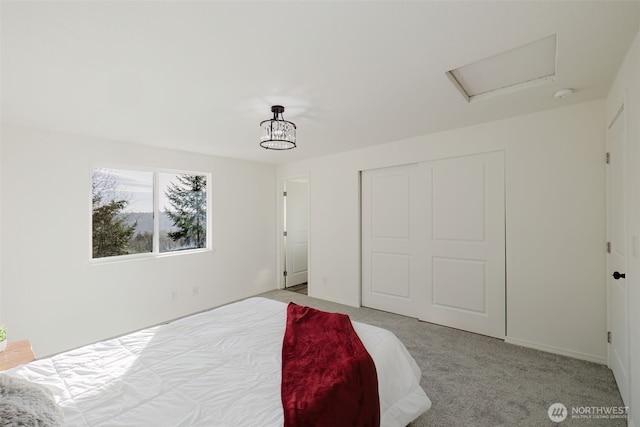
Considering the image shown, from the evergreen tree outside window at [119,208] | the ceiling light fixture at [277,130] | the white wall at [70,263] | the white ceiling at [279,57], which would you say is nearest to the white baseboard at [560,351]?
the white ceiling at [279,57]

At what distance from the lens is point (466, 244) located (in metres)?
3.22

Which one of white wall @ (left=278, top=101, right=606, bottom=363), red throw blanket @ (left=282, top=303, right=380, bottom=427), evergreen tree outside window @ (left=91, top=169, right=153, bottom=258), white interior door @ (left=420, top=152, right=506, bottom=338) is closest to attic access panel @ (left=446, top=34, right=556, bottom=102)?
white wall @ (left=278, top=101, right=606, bottom=363)

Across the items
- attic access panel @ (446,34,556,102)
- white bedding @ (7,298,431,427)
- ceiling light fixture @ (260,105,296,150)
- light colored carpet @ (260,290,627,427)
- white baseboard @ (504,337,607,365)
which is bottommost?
light colored carpet @ (260,290,627,427)

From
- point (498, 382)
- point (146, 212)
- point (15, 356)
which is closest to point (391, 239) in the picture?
point (498, 382)

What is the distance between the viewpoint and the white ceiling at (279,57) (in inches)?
52.6

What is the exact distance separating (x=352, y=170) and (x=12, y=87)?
3.43m

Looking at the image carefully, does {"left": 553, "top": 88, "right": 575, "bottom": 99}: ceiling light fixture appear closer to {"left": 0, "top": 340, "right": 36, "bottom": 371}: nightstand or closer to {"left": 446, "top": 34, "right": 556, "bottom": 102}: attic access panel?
{"left": 446, "top": 34, "right": 556, "bottom": 102}: attic access panel

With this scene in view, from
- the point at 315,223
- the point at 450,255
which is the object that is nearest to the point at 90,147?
the point at 315,223

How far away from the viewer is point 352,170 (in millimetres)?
4191

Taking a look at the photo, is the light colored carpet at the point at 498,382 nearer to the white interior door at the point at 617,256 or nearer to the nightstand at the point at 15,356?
the white interior door at the point at 617,256

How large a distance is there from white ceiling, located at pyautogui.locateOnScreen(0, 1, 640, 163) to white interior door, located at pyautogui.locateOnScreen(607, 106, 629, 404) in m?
0.51

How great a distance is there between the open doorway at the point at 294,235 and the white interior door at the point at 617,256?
3.81m

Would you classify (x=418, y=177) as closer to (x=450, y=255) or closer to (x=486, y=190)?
(x=486, y=190)

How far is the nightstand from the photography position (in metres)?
1.91
